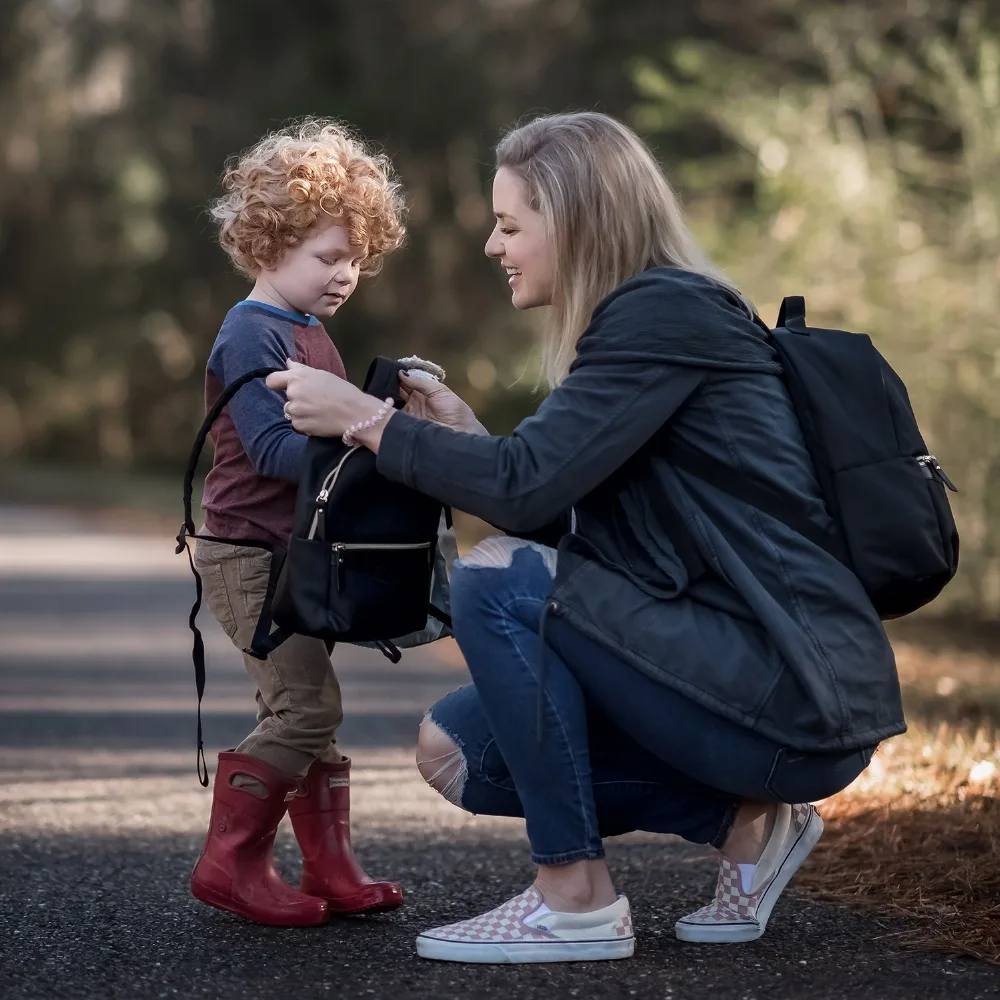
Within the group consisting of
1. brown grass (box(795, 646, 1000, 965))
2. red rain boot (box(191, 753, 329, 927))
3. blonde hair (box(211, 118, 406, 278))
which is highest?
blonde hair (box(211, 118, 406, 278))

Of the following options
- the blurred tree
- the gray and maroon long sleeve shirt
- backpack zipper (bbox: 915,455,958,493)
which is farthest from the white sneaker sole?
the blurred tree

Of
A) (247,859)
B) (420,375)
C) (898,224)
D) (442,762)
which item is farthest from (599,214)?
(898,224)

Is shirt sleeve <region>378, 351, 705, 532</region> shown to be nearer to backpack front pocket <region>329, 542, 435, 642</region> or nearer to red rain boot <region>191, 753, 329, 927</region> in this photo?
backpack front pocket <region>329, 542, 435, 642</region>

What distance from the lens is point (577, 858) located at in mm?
3230

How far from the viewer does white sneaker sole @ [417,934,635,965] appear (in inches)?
128

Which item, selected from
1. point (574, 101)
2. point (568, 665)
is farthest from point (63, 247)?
point (568, 665)

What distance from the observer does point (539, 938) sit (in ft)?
10.7

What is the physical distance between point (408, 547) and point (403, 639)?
50 centimetres

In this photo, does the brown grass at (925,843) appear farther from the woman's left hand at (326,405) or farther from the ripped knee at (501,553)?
the woman's left hand at (326,405)

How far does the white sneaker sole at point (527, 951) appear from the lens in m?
3.25

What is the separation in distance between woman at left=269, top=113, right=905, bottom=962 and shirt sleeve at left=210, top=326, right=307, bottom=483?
0.66 ft

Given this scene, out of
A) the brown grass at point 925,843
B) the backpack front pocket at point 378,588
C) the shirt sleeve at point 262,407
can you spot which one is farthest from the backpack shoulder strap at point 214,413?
the brown grass at point 925,843

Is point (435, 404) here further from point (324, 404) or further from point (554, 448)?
point (554, 448)

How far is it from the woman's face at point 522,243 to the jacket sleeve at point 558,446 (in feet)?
1.03
